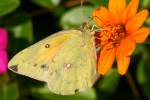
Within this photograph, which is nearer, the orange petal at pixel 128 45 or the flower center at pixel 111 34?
the orange petal at pixel 128 45

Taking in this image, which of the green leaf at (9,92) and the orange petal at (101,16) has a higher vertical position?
the orange petal at (101,16)

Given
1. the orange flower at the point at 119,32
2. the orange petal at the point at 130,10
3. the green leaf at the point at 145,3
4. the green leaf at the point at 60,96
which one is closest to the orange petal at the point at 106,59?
the orange flower at the point at 119,32

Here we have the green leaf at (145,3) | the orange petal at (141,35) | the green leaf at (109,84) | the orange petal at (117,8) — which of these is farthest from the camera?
the green leaf at (109,84)

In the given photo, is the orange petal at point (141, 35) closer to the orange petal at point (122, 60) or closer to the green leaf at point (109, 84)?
the orange petal at point (122, 60)

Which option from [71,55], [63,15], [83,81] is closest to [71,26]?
[63,15]

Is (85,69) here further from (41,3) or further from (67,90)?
(41,3)

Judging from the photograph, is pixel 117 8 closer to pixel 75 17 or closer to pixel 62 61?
pixel 62 61
